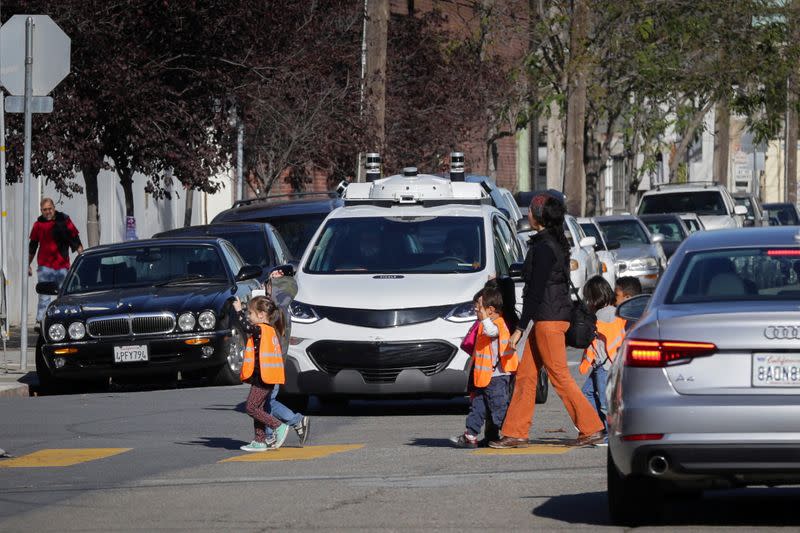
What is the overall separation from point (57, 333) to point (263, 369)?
6078 millimetres

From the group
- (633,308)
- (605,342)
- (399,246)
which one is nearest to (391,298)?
(399,246)

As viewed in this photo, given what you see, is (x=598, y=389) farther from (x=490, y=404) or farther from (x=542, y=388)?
(x=542, y=388)

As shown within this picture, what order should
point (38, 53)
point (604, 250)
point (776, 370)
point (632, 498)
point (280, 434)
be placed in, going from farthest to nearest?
point (604, 250) < point (38, 53) < point (280, 434) < point (632, 498) < point (776, 370)

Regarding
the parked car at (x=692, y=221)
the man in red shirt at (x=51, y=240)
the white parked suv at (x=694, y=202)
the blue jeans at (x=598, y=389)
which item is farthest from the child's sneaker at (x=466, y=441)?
the white parked suv at (x=694, y=202)

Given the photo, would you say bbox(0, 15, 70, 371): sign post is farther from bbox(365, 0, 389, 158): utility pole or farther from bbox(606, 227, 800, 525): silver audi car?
bbox(606, 227, 800, 525): silver audi car

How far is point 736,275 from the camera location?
349 inches

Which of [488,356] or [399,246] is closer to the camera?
[488,356]

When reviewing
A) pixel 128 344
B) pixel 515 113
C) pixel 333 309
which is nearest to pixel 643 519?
pixel 333 309

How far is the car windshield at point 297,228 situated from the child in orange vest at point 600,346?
981 cm

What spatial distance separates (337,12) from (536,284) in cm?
2257

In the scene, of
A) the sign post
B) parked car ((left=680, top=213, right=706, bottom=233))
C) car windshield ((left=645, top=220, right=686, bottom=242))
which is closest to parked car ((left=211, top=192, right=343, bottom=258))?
the sign post

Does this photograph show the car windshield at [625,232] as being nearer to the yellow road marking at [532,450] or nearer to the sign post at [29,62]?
the sign post at [29,62]

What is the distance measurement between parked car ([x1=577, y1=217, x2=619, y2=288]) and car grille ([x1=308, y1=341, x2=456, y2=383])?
46.3 ft

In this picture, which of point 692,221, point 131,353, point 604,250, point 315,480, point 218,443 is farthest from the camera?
point 692,221
